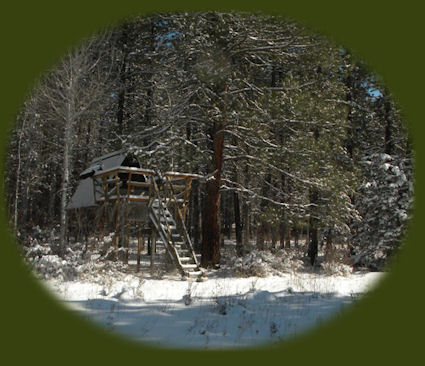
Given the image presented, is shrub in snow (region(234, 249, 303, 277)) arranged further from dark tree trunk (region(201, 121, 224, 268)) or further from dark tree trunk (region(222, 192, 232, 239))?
dark tree trunk (region(222, 192, 232, 239))

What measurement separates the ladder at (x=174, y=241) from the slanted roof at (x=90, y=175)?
7.70ft

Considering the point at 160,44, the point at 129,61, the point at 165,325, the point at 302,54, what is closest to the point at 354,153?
the point at 302,54

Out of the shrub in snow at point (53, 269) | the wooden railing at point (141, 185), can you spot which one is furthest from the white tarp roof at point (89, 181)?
the shrub in snow at point (53, 269)

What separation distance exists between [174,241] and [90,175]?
5.85 m

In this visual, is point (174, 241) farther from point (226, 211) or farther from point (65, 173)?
point (226, 211)

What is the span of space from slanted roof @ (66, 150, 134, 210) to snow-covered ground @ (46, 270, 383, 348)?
19.6 feet

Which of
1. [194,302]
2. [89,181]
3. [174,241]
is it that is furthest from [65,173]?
[194,302]

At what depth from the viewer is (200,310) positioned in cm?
697

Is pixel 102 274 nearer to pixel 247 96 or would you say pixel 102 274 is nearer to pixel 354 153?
pixel 247 96

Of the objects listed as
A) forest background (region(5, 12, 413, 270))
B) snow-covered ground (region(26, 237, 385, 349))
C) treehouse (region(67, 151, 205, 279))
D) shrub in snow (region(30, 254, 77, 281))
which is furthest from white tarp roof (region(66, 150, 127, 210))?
shrub in snow (region(30, 254, 77, 281))

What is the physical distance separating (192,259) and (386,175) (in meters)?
7.30

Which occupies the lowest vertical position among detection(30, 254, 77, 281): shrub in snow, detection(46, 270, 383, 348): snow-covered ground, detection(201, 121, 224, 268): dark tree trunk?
detection(46, 270, 383, 348): snow-covered ground

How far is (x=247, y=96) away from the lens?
14.9m

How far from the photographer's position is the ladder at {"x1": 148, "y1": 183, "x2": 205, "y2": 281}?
11.2m
